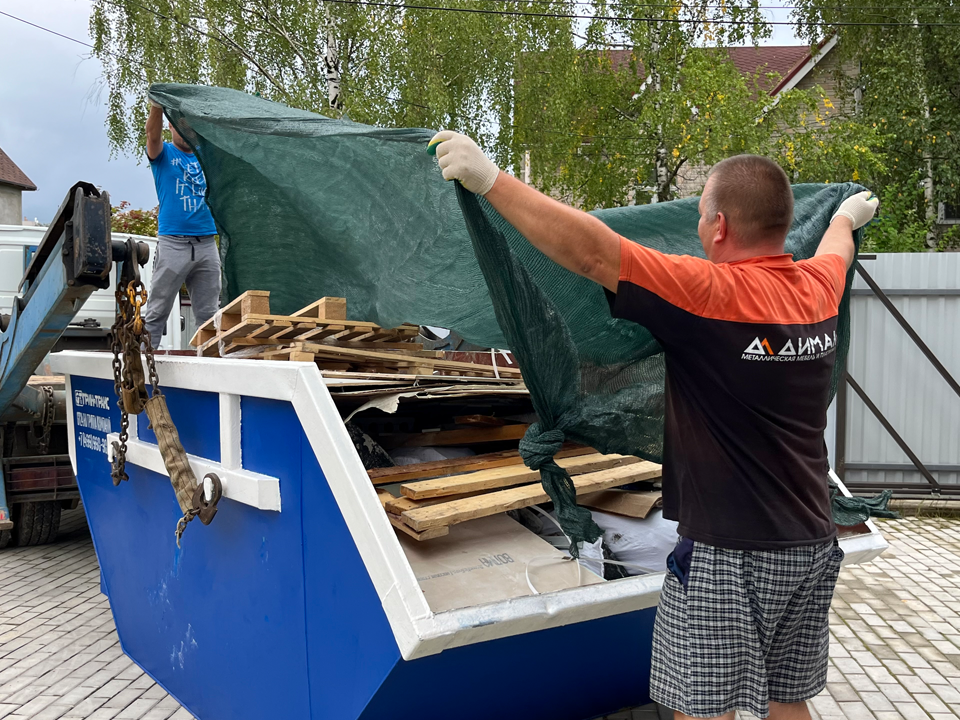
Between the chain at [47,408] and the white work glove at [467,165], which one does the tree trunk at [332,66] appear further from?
the white work glove at [467,165]

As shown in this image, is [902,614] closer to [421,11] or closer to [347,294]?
[347,294]

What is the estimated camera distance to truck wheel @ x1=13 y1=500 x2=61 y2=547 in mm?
6207

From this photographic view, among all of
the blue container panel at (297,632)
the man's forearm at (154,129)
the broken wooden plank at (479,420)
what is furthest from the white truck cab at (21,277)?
the broken wooden plank at (479,420)

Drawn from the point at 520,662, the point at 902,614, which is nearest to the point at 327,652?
the point at 520,662

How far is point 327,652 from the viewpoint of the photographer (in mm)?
2396

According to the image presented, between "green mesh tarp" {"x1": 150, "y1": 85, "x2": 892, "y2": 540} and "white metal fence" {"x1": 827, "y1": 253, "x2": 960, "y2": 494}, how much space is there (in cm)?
552

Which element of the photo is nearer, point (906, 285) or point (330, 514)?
point (330, 514)

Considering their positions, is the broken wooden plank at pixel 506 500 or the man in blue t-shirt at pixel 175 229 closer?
the broken wooden plank at pixel 506 500

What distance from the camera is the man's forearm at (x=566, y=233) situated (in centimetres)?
186

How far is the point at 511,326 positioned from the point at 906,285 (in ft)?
23.5

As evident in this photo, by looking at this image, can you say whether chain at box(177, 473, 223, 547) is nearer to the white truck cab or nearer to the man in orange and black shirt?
the man in orange and black shirt

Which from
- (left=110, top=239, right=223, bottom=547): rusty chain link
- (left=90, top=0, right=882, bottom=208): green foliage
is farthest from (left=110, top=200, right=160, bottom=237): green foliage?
(left=110, top=239, right=223, bottom=547): rusty chain link

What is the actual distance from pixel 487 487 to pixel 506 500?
0.12 metres

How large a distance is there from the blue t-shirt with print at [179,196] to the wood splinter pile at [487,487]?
3.12 metres
